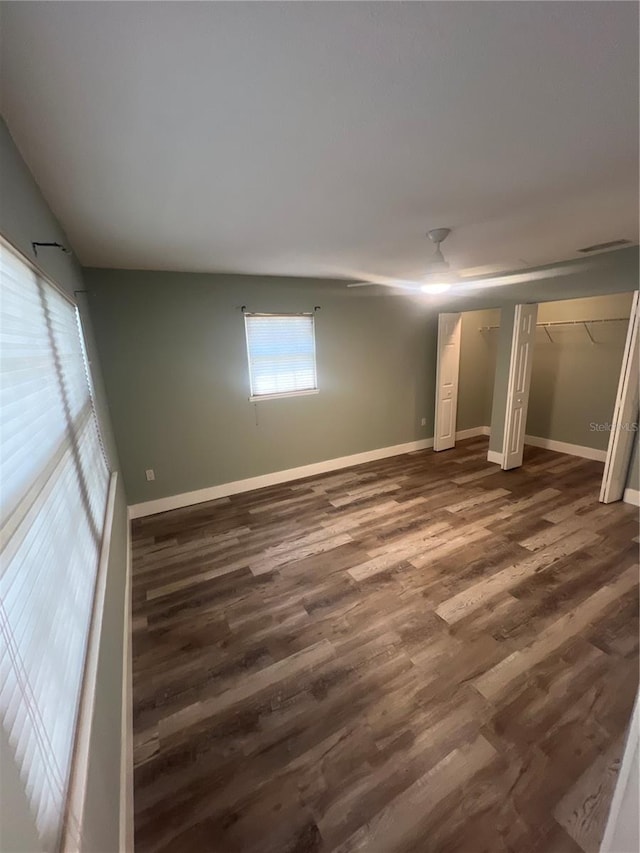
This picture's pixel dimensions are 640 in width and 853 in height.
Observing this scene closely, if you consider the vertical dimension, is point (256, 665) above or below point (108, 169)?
below

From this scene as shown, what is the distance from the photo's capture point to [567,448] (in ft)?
15.3

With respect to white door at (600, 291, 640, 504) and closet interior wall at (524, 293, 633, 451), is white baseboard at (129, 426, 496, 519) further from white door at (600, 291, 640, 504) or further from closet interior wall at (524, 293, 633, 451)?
white door at (600, 291, 640, 504)

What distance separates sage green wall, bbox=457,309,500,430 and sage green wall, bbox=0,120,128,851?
501cm

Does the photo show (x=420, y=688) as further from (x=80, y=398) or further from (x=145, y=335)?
(x=145, y=335)

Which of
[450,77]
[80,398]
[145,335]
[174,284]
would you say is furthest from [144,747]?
[174,284]

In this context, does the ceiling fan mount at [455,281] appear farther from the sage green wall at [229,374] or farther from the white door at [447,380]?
the white door at [447,380]

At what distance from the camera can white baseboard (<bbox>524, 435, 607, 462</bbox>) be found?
4.34 m

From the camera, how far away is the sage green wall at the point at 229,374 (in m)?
3.25

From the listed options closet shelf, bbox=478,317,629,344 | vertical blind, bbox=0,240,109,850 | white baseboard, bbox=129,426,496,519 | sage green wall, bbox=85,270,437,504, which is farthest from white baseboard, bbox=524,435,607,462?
vertical blind, bbox=0,240,109,850

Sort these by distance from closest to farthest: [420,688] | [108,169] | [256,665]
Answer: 1. [108,169]
2. [420,688]
3. [256,665]

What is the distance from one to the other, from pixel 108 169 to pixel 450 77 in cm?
131

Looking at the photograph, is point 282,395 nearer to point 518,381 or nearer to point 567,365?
point 518,381

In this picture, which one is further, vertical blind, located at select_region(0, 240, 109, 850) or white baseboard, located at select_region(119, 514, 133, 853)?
white baseboard, located at select_region(119, 514, 133, 853)

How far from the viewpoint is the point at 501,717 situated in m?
1.54
